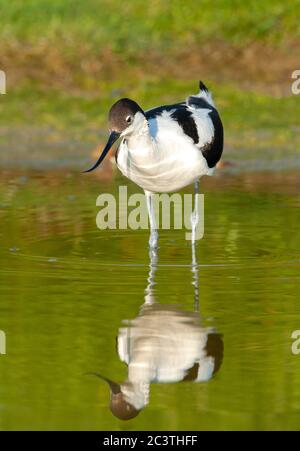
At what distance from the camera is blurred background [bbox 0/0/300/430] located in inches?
233

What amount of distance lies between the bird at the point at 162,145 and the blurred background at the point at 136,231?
494mm

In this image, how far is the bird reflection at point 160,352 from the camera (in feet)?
19.2

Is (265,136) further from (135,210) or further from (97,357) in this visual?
(97,357)

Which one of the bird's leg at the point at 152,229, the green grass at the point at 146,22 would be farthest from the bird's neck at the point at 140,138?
the green grass at the point at 146,22

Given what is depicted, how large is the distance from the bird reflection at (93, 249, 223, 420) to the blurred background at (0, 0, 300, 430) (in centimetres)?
5

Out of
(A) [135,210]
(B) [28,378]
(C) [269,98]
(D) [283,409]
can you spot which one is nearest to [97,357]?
(B) [28,378]

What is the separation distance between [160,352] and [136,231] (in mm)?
3620

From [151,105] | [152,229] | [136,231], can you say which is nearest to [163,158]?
[152,229]

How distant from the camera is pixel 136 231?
1005 centimetres

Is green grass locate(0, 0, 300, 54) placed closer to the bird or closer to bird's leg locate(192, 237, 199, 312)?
the bird

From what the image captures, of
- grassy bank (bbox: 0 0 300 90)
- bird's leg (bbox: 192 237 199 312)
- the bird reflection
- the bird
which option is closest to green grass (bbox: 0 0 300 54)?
grassy bank (bbox: 0 0 300 90)

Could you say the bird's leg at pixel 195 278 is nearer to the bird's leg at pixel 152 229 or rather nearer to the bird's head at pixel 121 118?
the bird's leg at pixel 152 229

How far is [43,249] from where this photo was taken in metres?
9.03

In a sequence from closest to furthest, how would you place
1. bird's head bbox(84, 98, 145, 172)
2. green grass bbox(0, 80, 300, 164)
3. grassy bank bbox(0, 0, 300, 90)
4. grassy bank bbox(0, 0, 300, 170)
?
bird's head bbox(84, 98, 145, 172) → green grass bbox(0, 80, 300, 164) → grassy bank bbox(0, 0, 300, 170) → grassy bank bbox(0, 0, 300, 90)
